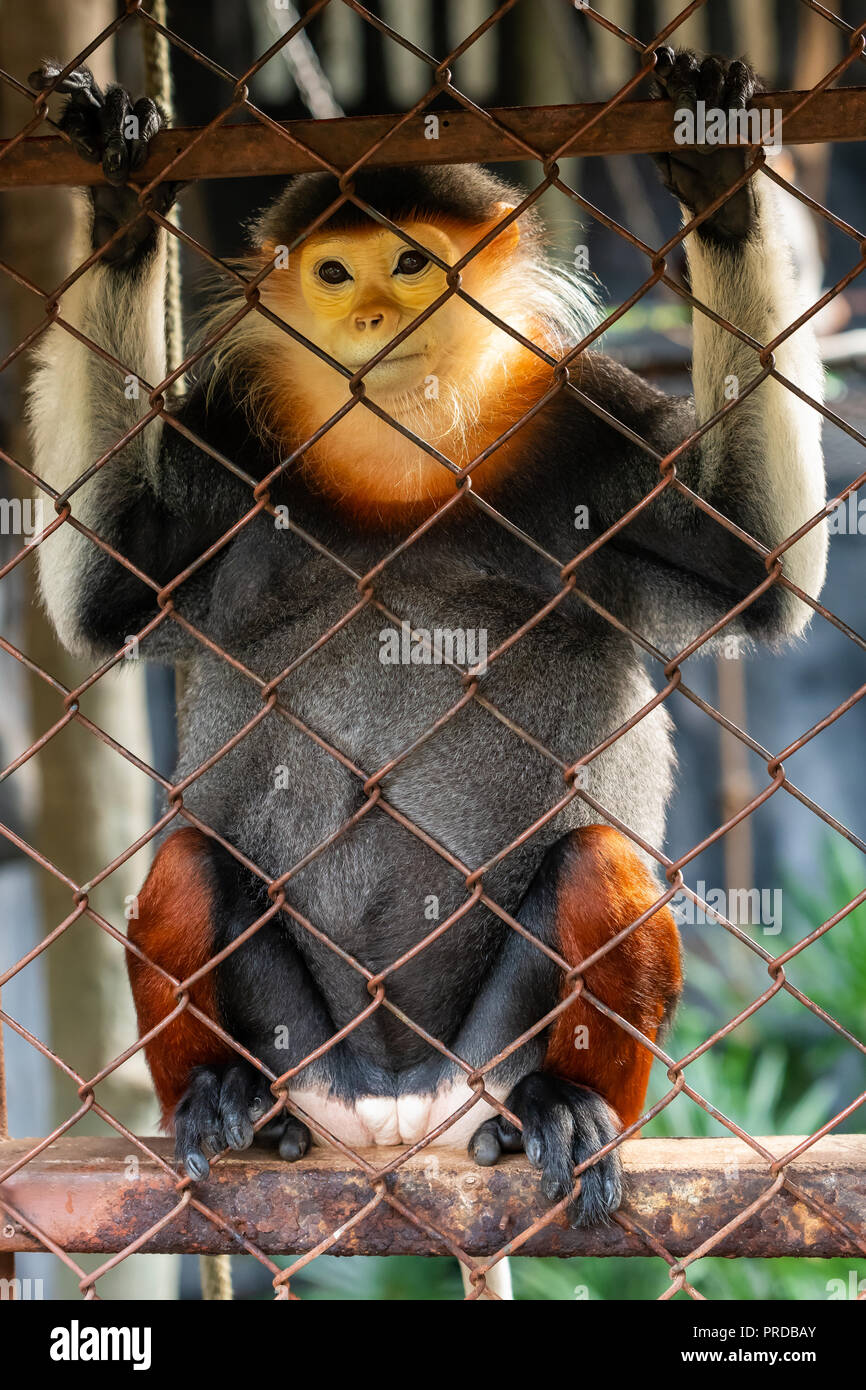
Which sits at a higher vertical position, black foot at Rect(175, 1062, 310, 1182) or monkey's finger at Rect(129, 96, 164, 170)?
monkey's finger at Rect(129, 96, 164, 170)

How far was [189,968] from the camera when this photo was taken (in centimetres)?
225

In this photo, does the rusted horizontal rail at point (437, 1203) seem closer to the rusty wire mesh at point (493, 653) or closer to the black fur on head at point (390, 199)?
the rusty wire mesh at point (493, 653)

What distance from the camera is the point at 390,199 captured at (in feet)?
8.30

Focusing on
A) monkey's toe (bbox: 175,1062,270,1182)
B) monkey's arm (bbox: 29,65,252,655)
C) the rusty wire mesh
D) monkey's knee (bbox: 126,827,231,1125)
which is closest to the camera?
the rusty wire mesh

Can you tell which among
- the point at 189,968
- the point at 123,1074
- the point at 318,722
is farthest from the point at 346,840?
the point at 123,1074

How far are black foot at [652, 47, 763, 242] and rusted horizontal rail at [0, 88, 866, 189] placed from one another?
5 cm

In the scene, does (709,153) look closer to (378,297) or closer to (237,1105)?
(378,297)

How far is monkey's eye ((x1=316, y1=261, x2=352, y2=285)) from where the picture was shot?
2506 millimetres

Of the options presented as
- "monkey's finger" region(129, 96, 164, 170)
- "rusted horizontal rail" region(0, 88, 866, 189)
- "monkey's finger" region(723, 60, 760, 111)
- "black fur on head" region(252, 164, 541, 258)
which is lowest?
"rusted horizontal rail" region(0, 88, 866, 189)

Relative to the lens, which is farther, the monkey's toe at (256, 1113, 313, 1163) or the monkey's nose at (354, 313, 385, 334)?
the monkey's nose at (354, 313, 385, 334)

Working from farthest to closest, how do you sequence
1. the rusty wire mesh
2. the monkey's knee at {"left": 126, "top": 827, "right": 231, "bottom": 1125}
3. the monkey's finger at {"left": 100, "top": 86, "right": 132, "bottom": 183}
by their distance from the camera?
the monkey's knee at {"left": 126, "top": 827, "right": 231, "bottom": 1125}, the monkey's finger at {"left": 100, "top": 86, "right": 132, "bottom": 183}, the rusty wire mesh

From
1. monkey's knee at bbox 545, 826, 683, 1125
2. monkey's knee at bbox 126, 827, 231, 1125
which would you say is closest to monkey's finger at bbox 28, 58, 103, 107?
monkey's knee at bbox 126, 827, 231, 1125

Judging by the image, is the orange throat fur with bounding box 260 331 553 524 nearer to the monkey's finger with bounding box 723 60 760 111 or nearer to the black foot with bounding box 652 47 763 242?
the black foot with bounding box 652 47 763 242

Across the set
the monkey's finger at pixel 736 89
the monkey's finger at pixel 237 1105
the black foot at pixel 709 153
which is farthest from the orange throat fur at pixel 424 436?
the monkey's finger at pixel 237 1105
